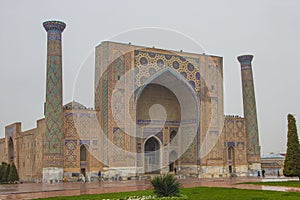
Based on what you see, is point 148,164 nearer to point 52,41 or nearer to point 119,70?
point 119,70

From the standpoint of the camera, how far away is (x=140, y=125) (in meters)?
24.7

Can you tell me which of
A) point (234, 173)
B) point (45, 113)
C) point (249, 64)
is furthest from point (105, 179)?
point (249, 64)

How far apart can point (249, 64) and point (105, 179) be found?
11.9 m

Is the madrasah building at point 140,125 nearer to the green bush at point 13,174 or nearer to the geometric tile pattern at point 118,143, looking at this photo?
the geometric tile pattern at point 118,143

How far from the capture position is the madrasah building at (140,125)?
20.6m

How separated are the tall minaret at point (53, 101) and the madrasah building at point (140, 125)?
5 cm

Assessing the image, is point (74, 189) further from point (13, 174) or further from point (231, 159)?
point (231, 159)

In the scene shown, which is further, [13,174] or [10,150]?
[10,150]

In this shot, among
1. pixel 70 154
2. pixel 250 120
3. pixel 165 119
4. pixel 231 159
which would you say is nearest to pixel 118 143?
pixel 70 154

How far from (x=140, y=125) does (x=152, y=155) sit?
2.13 m

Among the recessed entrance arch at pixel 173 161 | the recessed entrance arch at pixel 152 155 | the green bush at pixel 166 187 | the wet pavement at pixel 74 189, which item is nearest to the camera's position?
the green bush at pixel 166 187

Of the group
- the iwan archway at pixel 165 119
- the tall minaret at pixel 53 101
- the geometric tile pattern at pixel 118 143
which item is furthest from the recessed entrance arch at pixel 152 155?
the tall minaret at pixel 53 101

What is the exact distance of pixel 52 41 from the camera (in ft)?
67.8

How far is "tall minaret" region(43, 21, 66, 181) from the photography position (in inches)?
785
